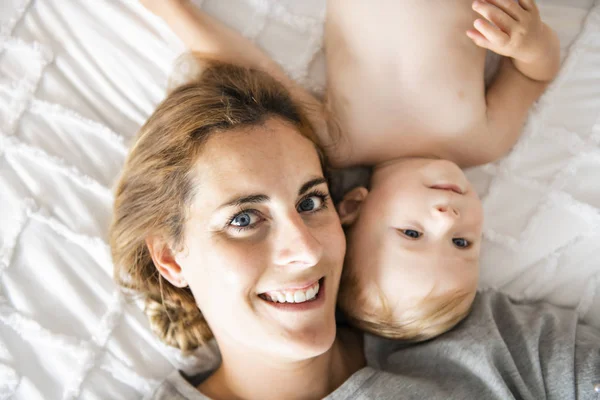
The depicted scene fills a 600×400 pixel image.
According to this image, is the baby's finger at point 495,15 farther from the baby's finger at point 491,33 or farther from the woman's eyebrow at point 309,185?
the woman's eyebrow at point 309,185

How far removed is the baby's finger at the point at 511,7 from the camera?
128 centimetres

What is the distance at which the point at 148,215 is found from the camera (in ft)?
4.00

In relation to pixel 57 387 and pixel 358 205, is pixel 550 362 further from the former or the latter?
pixel 57 387

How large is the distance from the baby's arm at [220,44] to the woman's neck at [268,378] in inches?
21.4

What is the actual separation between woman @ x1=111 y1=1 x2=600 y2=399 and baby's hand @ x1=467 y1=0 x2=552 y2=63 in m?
0.45

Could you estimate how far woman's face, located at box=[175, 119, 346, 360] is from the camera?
109cm

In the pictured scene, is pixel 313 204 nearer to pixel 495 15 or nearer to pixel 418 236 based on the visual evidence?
pixel 418 236

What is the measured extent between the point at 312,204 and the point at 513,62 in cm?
71

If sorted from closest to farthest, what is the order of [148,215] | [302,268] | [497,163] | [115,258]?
[302,268]
[148,215]
[115,258]
[497,163]

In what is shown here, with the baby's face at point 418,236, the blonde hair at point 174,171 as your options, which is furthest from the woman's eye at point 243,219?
the baby's face at point 418,236

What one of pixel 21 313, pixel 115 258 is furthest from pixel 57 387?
pixel 115 258

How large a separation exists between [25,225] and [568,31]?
1496 mm

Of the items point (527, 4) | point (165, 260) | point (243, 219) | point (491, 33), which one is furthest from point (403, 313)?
point (527, 4)

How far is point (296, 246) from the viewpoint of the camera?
109 cm
